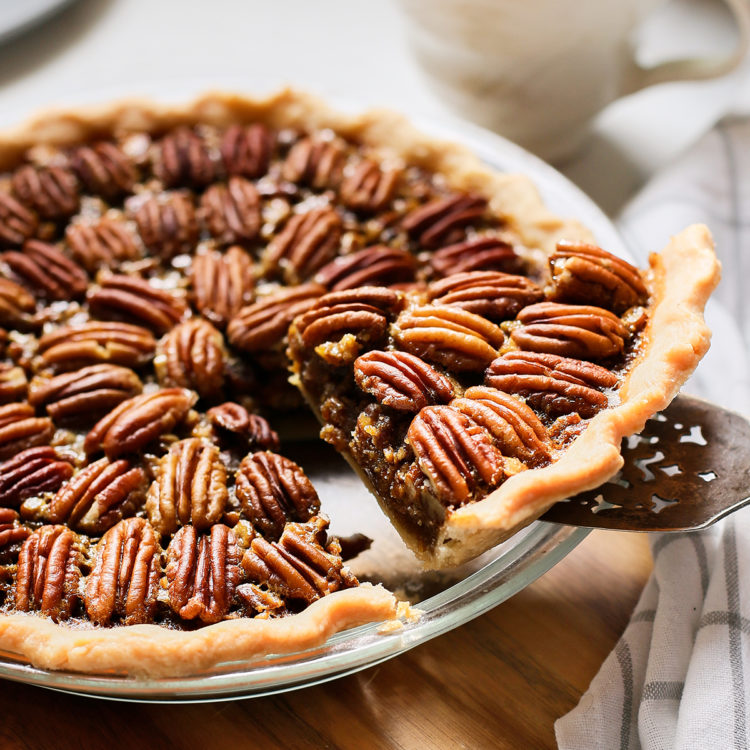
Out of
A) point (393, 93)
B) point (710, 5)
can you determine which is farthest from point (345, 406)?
point (710, 5)

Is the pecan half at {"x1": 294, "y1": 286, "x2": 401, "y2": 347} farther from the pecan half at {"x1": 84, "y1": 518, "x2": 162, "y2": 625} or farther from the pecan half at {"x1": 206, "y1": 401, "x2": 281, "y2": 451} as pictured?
the pecan half at {"x1": 84, "y1": 518, "x2": 162, "y2": 625}

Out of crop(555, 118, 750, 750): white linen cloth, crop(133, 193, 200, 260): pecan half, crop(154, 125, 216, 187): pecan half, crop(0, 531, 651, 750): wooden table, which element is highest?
crop(154, 125, 216, 187): pecan half

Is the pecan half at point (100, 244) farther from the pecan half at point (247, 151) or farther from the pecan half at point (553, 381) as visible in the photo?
the pecan half at point (553, 381)

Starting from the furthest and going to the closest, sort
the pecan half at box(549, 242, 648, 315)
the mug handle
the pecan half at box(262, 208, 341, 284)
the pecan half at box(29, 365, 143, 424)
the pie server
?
the mug handle, the pecan half at box(262, 208, 341, 284), the pecan half at box(29, 365, 143, 424), the pecan half at box(549, 242, 648, 315), the pie server

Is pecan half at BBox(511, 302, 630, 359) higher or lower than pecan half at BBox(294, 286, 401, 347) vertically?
lower

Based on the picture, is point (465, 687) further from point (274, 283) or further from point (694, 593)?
point (274, 283)

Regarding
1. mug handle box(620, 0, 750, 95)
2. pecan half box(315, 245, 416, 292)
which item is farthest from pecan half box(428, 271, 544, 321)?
mug handle box(620, 0, 750, 95)

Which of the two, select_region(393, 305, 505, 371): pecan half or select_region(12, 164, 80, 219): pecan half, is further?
select_region(12, 164, 80, 219): pecan half
